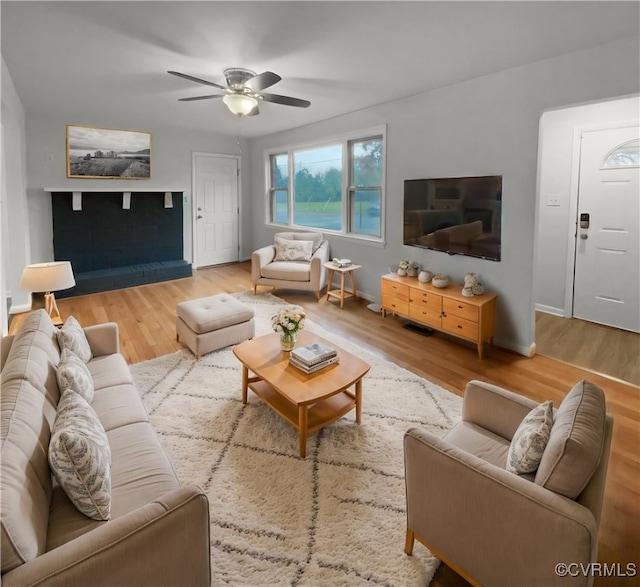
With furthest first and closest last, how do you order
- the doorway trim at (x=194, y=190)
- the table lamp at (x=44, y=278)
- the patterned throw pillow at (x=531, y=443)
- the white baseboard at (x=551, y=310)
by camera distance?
the doorway trim at (x=194, y=190), the white baseboard at (x=551, y=310), the table lamp at (x=44, y=278), the patterned throw pillow at (x=531, y=443)

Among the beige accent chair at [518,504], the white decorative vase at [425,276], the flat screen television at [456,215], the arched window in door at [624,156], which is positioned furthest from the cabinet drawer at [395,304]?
the beige accent chair at [518,504]

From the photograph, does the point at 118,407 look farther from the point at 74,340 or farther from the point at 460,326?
the point at 460,326

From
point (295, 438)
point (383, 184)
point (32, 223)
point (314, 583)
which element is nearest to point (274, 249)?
point (383, 184)

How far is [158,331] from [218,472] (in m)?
2.47

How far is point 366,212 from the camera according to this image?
5.44 metres

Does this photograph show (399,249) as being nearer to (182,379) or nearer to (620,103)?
(620,103)

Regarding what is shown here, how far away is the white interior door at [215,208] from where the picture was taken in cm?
721

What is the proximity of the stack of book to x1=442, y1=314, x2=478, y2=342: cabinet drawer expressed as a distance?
1615 millimetres

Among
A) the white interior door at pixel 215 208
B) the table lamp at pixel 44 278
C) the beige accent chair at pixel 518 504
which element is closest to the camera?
the beige accent chair at pixel 518 504

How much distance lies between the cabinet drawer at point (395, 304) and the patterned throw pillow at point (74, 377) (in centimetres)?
311

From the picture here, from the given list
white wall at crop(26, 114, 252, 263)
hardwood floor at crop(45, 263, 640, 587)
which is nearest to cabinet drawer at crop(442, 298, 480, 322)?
hardwood floor at crop(45, 263, 640, 587)

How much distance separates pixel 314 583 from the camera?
5.08 ft

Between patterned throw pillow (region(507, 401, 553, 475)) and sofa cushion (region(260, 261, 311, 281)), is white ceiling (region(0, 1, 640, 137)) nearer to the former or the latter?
sofa cushion (region(260, 261, 311, 281))

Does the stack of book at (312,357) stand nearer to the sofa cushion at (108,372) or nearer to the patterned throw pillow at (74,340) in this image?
the sofa cushion at (108,372)
